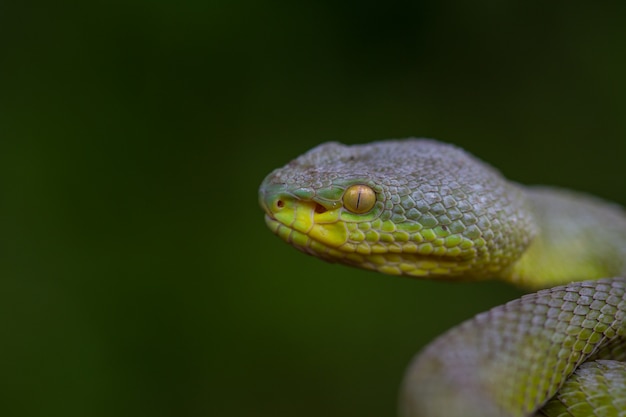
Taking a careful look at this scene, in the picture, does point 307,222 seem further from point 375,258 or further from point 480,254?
point 480,254

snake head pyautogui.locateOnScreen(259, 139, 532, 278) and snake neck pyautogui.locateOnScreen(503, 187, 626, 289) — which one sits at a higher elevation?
snake head pyautogui.locateOnScreen(259, 139, 532, 278)

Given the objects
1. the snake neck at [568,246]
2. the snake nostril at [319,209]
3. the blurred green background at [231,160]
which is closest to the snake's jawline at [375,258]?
the snake nostril at [319,209]

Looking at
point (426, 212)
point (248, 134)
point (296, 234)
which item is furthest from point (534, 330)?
point (248, 134)

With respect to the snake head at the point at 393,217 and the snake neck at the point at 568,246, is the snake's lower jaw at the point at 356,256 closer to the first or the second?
the snake head at the point at 393,217

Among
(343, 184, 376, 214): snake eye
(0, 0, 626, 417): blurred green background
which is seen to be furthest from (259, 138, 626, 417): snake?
(0, 0, 626, 417): blurred green background

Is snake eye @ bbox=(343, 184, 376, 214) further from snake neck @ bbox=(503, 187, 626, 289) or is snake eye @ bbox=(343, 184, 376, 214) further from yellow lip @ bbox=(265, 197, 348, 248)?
snake neck @ bbox=(503, 187, 626, 289)
